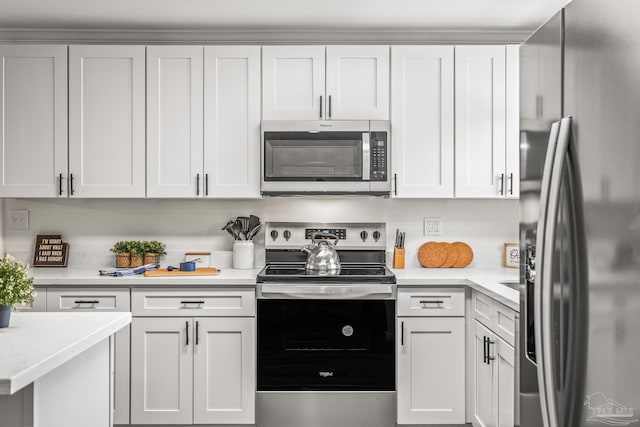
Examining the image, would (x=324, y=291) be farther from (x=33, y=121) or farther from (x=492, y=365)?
(x=33, y=121)

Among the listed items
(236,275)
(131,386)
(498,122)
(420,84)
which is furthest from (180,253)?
(498,122)

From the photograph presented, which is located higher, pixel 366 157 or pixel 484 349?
pixel 366 157

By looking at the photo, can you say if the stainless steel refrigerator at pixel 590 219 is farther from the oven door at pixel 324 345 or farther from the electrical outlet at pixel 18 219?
the electrical outlet at pixel 18 219

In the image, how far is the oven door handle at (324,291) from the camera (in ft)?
9.99

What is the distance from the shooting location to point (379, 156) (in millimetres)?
3344

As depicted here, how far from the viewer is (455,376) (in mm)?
3127

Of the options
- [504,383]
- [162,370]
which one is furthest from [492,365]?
[162,370]

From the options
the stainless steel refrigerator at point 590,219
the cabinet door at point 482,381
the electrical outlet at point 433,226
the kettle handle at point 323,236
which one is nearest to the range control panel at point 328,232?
the kettle handle at point 323,236

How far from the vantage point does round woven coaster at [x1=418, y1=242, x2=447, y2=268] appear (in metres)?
3.66

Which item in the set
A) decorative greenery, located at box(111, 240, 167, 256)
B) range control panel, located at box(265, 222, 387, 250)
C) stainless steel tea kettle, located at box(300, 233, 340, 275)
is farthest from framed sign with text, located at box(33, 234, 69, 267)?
stainless steel tea kettle, located at box(300, 233, 340, 275)

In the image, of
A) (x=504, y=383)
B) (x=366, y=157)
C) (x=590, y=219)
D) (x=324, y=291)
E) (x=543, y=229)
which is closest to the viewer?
(x=590, y=219)

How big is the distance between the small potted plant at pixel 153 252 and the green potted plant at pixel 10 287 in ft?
6.11

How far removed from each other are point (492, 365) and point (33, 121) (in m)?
2.87

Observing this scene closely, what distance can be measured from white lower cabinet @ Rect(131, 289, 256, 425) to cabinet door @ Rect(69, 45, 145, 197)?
74cm
